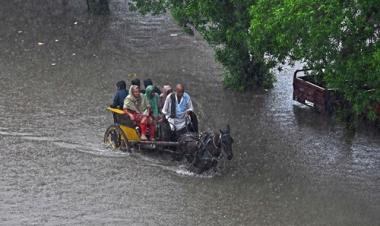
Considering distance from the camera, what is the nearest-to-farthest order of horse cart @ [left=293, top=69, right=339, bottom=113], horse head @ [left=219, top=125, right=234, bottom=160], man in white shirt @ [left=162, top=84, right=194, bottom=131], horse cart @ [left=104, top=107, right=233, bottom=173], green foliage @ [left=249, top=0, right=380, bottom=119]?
green foliage @ [left=249, top=0, right=380, bottom=119], horse head @ [left=219, top=125, right=234, bottom=160], horse cart @ [left=104, top=107, right=233, bottom=173], man in white shirt @ [left=162, top=84, right=194, bottom=131], horse cart @ [left=293, top=69, right=339, bottom=113]

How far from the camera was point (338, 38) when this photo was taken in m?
12.1

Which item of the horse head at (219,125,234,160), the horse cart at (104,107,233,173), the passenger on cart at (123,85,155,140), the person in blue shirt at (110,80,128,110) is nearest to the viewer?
the horse head at (219,125,234,160)

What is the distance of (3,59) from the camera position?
22812 millimetres

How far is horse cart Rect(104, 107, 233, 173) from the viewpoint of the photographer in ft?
45.9

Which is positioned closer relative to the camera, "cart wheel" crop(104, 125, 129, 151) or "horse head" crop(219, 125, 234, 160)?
"horse head" crop(219, 125, 234, 160)

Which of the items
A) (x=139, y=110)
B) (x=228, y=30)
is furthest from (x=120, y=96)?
(x=228, y=30)

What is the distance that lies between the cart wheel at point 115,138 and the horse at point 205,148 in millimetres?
1295

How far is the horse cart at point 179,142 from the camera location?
45.9ft

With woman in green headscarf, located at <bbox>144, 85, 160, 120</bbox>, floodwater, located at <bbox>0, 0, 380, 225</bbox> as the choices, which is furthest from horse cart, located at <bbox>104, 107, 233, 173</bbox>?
woman in green headscarf, located at <bbox>144, 85, 160, 120</bbox>

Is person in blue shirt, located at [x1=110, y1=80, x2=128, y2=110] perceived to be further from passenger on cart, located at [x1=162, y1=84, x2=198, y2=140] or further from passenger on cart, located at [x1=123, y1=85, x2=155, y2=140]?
passenger on cart, located at [x1=162, y1=84, x2=198, y2=140]

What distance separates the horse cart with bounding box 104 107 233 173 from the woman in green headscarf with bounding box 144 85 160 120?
20.1 inches

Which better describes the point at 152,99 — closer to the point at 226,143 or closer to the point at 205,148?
the point at 205,148

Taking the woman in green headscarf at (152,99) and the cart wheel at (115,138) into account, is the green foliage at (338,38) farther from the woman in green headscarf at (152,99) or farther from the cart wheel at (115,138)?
the cart wheel at (115,138)

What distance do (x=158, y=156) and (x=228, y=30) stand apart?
4098 millimetres
